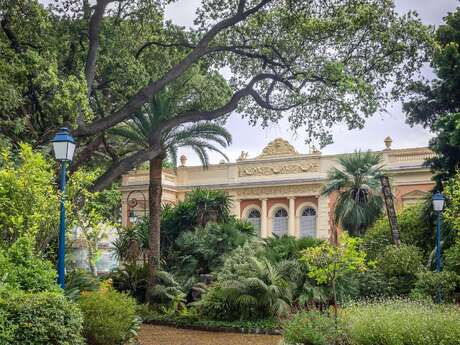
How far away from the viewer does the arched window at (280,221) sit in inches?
1606

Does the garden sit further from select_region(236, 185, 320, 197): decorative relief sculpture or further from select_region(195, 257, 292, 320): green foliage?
select_region(236, 185, 320, 197): decorative relief sculpture

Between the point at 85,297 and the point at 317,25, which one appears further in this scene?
the point at 317,25

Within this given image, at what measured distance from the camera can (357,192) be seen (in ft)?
99.1

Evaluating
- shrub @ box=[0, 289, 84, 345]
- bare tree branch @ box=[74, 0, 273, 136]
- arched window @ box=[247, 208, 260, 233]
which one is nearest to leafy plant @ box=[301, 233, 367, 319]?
bare tree branch @ box=[74, 0, 273, 136]

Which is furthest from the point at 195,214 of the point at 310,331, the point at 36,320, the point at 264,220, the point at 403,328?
the point at 36,320

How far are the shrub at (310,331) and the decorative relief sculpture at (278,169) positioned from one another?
26.7 m

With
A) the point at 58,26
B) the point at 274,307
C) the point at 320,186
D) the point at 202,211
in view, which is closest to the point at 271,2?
the point at 58,26

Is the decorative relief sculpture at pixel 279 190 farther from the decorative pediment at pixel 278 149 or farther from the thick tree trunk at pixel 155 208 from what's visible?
the thick tree trunk at pixel 155 208

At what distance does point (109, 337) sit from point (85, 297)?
978mm

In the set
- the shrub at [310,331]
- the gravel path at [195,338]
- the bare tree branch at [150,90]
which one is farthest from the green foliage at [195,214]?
the shrub at [310,331]

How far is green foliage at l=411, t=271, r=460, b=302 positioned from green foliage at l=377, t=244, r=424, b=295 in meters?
1.29

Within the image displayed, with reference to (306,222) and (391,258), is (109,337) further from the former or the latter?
(306,222)

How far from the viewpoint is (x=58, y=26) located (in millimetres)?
18094

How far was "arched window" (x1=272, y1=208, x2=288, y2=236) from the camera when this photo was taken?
1606 inches
